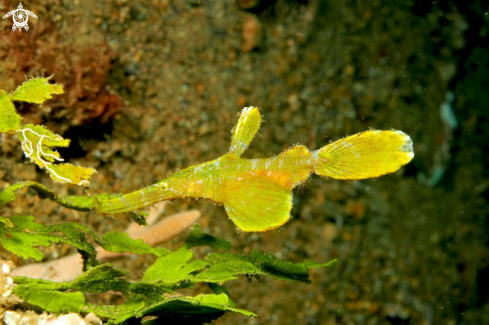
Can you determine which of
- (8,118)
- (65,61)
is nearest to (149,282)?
(8,118)

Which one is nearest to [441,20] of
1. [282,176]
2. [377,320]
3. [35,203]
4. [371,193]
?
[371,193]

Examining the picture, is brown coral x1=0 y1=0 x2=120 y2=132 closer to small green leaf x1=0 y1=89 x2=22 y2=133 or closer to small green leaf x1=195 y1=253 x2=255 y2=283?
small green leaf x1=0 y1=89 x2=22 y2=133

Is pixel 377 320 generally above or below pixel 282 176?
below

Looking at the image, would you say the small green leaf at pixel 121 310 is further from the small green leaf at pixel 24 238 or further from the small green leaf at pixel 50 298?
the small green leaf at pixel 24 238

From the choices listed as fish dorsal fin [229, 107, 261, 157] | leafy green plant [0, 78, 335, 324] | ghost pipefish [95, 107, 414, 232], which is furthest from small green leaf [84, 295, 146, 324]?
fish dorsal fin [229, 107, 261, 157]

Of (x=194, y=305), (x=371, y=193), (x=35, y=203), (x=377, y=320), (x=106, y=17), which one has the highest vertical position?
(x=106, y=17)

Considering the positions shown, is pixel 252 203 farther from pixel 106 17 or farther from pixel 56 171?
pixel 106 17
